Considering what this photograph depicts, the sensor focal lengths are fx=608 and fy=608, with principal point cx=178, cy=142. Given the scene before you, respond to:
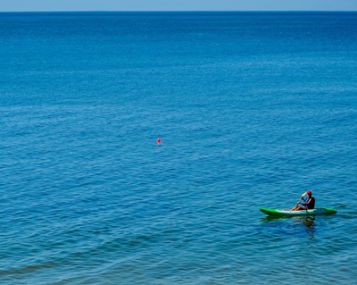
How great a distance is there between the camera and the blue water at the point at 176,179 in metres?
42.6

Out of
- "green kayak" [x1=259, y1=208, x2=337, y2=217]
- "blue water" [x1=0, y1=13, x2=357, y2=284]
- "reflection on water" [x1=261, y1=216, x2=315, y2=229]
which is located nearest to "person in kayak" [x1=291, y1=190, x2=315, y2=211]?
"green kayak" [x1=259, y1=208, x2=337, y2=217]

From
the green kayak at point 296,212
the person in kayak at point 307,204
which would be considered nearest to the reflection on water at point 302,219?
the green kayak at point 296,212

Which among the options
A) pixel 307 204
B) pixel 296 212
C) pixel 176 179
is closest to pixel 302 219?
pixel 296 212

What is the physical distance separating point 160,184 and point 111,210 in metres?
8.10

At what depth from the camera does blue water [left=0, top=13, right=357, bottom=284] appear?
140 ft

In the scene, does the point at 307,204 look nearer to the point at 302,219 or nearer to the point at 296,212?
the point at 296,212

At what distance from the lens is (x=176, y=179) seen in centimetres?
6153

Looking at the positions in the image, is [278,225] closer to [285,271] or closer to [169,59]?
[285,271]

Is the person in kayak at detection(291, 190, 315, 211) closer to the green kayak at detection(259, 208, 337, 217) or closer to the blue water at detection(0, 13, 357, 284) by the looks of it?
the green kayak at detection(259, 208, 337, 217)

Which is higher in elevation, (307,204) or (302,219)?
(307,204)

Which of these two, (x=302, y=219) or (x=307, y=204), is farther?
(x=307, y=204)

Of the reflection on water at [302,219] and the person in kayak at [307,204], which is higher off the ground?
the person in kayak at [307,204]

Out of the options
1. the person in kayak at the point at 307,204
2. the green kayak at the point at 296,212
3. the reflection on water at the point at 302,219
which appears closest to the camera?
the reflection on water at the point at 302,219

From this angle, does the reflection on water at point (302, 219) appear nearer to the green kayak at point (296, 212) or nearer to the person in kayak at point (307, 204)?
the green kayak at point (296, 212)
